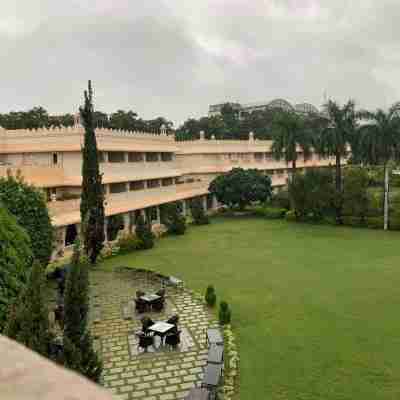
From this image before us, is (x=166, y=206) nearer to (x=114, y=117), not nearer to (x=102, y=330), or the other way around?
(x=102, y=330)

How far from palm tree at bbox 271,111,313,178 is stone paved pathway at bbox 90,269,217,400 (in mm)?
24340

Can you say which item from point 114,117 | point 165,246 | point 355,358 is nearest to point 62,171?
point 165,246

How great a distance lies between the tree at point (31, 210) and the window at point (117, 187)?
12569 millimetres

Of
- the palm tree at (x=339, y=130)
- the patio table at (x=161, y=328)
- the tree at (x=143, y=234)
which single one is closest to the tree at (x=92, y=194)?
the tree at (x=143, y=234)

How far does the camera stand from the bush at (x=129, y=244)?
979 inches

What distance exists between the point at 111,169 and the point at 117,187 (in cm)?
166

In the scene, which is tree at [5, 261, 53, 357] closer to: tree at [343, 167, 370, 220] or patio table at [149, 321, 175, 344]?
patio table at [149, 321, 175, 344]

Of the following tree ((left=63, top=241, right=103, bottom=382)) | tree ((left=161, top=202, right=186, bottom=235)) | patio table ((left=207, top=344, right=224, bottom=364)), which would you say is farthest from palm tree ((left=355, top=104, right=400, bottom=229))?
tree ((left=63, top=241, right=103, bottom=382))

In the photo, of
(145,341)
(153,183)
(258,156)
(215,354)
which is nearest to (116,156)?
(153,183)

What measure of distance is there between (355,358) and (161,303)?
6950 mm

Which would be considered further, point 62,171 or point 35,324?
point 62,171

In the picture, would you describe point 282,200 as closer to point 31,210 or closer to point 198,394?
point 31,210

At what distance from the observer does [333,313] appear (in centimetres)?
1402

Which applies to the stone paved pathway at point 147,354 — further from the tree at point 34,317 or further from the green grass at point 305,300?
the tree at point 34,317
